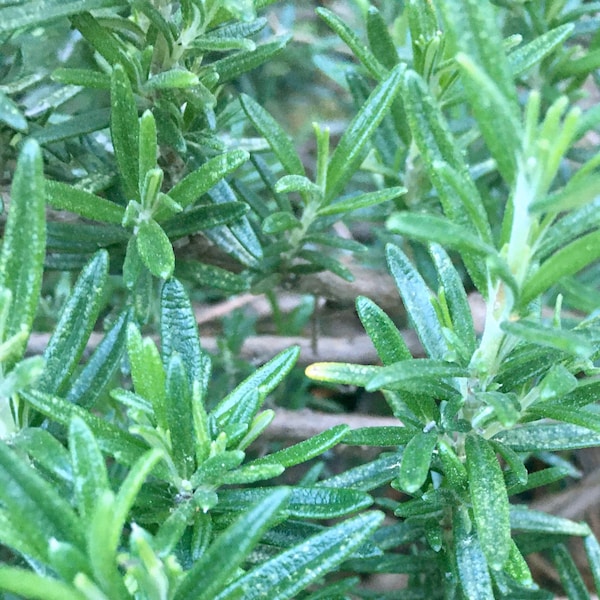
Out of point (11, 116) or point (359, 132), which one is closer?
point (11, 116)

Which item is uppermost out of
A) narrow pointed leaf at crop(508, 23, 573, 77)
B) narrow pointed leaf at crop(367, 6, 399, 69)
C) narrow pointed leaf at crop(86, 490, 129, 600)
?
narrow pointed leaf at crop(367, 6, 399, 69)

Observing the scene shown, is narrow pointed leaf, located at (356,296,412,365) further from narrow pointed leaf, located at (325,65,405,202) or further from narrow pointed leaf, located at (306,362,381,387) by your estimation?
narrow pointed leaf, located at (325,65,405,202)

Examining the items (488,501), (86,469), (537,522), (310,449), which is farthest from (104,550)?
(537,522)

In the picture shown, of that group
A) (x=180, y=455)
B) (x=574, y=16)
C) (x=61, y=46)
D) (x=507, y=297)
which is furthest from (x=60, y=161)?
(x=574, y=16)

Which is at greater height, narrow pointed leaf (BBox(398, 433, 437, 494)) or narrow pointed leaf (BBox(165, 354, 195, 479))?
narrow pointed leaf (BBox(398, 433, 437, 494))

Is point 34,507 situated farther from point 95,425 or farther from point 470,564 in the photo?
point 470,564

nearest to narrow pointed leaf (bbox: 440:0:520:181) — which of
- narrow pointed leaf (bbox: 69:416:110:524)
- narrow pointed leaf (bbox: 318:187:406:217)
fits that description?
narrow pointed leaf (bbox: 318:187:406:217)

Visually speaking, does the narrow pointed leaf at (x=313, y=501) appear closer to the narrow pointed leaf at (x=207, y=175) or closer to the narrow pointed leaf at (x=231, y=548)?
the narrow pointed leaf at (x=231, y=548)

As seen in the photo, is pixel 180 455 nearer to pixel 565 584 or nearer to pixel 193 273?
pixel 193 273
